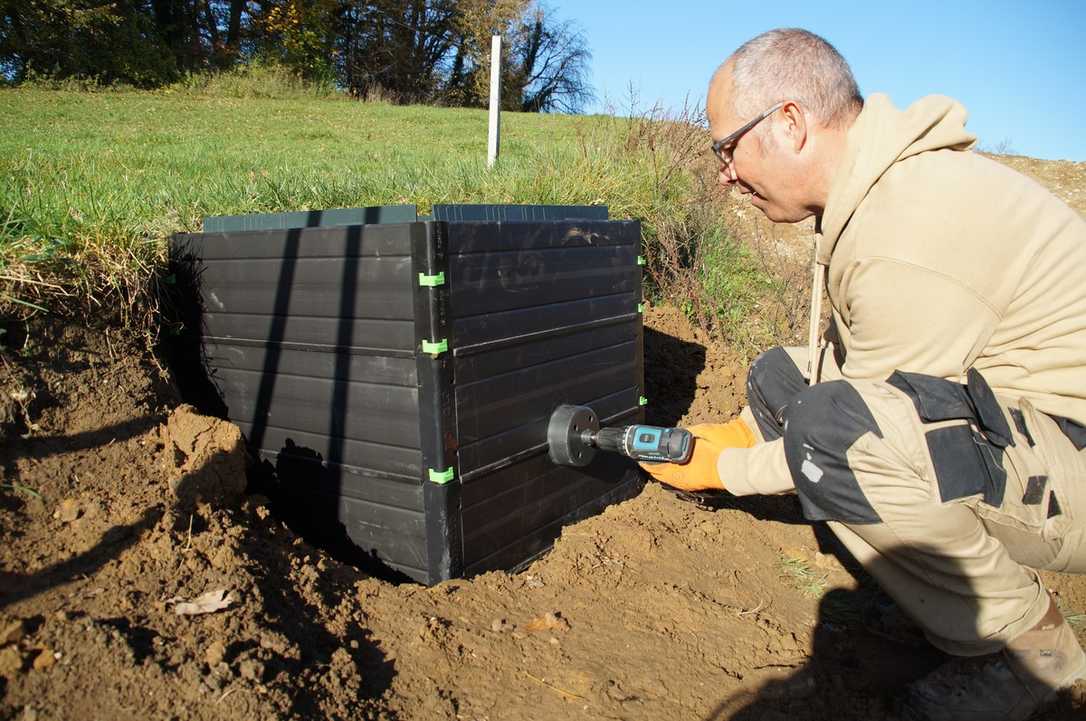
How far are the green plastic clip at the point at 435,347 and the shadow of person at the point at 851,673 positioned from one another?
1.26m

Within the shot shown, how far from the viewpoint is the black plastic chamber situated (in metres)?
2.36

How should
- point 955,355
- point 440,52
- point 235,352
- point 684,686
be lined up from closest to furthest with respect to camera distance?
point 955,355
point 684,686
point 235,352
point 440,52

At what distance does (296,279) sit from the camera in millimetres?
2605

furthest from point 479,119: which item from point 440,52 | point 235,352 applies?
point 235,352

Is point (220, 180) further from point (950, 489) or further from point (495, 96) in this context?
point (950, 489)

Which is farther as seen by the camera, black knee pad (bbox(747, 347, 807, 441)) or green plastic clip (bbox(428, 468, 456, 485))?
black knee pad (bbox(747, 347, 807, 441))

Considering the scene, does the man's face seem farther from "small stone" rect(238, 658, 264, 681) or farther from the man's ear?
"small stone" rect(238, 658, 264, 681)

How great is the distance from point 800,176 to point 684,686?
4.90 ft

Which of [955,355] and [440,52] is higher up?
[440,52]

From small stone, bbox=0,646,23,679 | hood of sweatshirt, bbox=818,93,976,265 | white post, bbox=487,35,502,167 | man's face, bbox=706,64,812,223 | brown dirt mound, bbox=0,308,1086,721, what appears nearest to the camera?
small stone, bbox=0,646,23,679

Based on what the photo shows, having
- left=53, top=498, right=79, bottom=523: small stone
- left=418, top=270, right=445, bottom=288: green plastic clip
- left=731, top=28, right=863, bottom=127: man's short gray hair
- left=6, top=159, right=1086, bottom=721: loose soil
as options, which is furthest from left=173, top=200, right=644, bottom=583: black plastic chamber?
left=731, top=28, right=863, bottom=127: man's short gray hair

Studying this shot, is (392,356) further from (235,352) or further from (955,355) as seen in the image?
(955,355)

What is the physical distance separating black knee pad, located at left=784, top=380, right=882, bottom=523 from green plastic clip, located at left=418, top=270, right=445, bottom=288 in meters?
1.10

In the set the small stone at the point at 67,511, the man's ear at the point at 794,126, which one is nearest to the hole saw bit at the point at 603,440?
the man's ear at the point at 794,126
